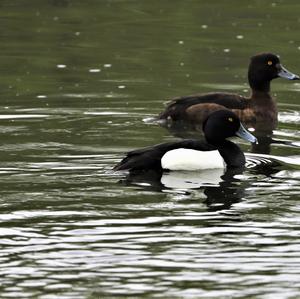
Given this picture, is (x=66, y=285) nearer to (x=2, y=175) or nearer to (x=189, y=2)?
(x=2, y=175)

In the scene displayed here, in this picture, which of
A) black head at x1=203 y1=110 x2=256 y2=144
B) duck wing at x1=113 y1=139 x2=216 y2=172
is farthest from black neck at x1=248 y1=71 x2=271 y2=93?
duck wing at x1=113 y1=139 x2=216 y2=172

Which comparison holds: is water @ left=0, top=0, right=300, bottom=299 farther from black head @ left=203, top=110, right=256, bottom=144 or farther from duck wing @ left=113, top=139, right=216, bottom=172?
black head @ left=203, top=110, right=256, bottom=144

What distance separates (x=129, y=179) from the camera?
38.7 feet

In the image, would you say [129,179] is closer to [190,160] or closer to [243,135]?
[190,160]

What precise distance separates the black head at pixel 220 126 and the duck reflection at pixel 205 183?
1.88 ft

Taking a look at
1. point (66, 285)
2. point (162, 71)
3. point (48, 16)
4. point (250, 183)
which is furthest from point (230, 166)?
point (48, 16)

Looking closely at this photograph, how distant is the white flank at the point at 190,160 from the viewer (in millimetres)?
12180

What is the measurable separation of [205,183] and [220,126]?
130 centimetres

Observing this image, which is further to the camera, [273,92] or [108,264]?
[273,92]

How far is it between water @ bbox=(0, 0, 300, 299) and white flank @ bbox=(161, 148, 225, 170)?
134 millimetres

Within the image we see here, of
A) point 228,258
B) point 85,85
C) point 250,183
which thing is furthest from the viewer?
point 85,85

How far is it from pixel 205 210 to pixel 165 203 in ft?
1.42

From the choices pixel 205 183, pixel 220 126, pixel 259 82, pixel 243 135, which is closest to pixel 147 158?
pixel 205 183

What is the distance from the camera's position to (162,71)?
61.7 feet
